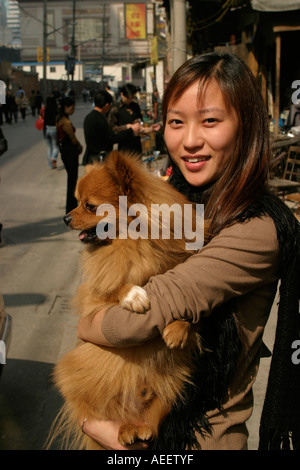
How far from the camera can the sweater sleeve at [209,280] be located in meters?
1.32

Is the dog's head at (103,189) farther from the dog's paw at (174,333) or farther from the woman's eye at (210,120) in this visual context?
the dog's paw at (174,333)

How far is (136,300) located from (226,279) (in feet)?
0.98

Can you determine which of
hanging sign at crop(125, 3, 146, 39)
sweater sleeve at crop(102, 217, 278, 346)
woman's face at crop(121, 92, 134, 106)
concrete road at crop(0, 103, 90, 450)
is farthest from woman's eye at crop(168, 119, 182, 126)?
hanging sign at crop(125, 3, 146, 39)

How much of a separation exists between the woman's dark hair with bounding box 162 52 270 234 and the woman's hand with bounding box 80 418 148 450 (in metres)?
0.83

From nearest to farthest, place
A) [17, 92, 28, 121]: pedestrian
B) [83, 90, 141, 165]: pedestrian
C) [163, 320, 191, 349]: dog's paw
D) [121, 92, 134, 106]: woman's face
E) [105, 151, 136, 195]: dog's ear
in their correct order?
[163, 320, 191, 349]: dog's paw, [105, 151, 136, 195]: dog's ear, [83, 90, 141, 165]: pedestrian, [121, 92, 134, 106]: woman's face, [17, 92, 28, 121]: pedestrian

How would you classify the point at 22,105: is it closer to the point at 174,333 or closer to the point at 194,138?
the point at 194,138

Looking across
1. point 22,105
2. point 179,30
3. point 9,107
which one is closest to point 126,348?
point 179,30

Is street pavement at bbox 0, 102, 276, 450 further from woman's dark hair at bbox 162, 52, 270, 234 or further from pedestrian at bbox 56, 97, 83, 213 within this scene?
woman's dark hair at bbox 162, 52, 270, 234

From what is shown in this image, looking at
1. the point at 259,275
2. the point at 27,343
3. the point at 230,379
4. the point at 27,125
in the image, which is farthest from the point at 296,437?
the point at 27,125

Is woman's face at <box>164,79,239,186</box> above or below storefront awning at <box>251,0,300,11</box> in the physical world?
below

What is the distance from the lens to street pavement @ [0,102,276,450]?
3555 millimetres

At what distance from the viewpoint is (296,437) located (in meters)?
1.62

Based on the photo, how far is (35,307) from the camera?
5.32 metres

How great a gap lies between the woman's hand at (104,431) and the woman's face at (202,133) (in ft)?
3.13
